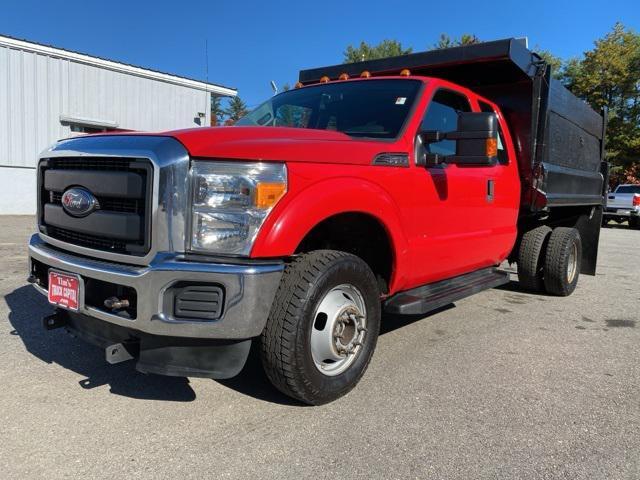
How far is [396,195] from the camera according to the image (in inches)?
128

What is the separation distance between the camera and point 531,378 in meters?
3.45

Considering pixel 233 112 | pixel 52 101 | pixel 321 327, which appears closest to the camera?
pixel 321 327

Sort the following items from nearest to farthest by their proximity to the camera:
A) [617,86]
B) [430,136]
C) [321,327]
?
[321,327] → [430,136] → [617,86]

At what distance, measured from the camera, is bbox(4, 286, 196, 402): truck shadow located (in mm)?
3035

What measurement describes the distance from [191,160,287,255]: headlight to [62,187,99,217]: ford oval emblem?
692 millimetres

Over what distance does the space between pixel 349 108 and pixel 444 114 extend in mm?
745

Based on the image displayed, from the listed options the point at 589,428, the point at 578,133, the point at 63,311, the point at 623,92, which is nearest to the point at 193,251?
the point at 63,311

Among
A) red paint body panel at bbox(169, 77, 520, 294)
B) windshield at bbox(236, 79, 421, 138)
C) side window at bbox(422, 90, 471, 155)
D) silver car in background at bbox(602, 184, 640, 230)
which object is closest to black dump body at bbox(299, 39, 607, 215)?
red paint body panel at bbox(169, 77, 520, 294)

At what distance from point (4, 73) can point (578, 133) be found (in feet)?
47.7

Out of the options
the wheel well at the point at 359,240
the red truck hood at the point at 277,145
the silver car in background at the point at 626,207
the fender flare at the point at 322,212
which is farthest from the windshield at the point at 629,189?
the red truck hood at the point at 277,145

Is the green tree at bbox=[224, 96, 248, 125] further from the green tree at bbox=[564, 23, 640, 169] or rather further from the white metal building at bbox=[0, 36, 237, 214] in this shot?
the green tree at bbox=[564, 23, 640, 169]

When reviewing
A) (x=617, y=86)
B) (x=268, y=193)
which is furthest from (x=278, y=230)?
(x=617, y=86)

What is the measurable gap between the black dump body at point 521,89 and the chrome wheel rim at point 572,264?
883 mm

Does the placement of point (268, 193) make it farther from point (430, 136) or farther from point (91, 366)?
point (91, 366)
